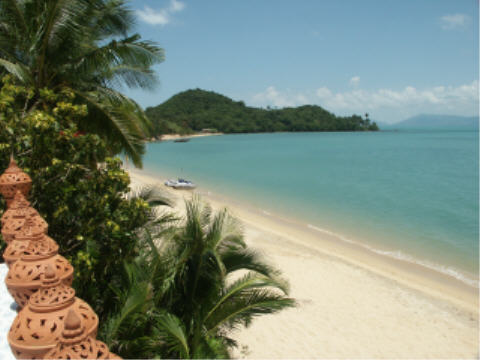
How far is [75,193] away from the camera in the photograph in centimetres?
438

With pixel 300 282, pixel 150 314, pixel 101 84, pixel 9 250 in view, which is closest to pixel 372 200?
pixel 300 282

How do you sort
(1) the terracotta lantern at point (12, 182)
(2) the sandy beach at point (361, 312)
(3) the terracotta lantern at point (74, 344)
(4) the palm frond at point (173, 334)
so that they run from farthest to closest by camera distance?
1. (2) the sandy beach at point (361, 312)
2. (1) the terracotta lantern at point (12, 182)
3. (4) the palm frond at point (173, 334)
4. (3) the terracotta lantern at point (74, 344)

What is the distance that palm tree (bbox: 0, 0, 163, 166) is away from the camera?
5703 millimetres

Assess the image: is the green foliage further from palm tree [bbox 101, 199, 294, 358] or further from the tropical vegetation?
palm tree [bbox 101, 199, 294, 358]

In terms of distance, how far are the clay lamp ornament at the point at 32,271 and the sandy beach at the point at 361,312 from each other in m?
2.72

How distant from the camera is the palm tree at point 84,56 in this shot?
570cm

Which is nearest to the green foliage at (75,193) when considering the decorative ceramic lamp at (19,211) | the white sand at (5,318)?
the decorative ceramic lamp at (19,211)

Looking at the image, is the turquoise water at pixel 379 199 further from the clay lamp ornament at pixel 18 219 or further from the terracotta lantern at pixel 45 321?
the terracotta lantern at pixel 45 321

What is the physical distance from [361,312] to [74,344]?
348 inches

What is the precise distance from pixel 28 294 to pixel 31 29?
5.42 m

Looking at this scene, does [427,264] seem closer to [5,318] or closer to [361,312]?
[361,312]

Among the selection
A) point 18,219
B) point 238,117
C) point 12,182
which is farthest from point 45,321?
point 238,117

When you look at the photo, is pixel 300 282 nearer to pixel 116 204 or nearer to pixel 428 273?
pixel 428 273

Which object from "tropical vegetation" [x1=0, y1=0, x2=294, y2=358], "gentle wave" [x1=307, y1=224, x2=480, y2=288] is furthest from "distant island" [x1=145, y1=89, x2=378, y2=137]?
"tropical vegetation" [x1=0, y1=0, x2=294, y2=358]
